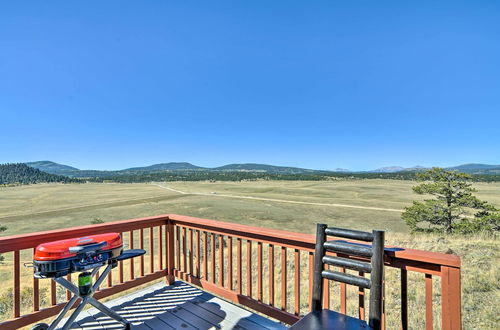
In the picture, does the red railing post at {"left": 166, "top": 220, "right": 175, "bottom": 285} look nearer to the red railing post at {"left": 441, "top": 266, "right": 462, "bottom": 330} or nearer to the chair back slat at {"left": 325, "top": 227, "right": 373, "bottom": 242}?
the chair back slat at {"left": 325, "top": 227, "right": 373, "bottom": 242}

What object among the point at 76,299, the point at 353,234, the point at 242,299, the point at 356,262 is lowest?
the point at 242,299

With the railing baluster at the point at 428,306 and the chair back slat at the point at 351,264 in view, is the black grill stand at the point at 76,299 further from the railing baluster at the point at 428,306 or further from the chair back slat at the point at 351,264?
the railing baluster at the point at 428,306

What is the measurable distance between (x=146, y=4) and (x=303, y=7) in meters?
5.63

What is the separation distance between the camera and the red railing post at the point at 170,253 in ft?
9.41

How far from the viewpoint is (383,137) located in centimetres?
5094

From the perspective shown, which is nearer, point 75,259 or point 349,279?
point 349,279

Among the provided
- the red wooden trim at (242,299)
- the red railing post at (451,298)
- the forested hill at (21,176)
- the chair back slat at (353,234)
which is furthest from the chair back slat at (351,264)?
the forested hill at (21,176)

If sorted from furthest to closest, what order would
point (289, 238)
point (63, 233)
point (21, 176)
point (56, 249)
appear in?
point (21, 176)
point (63, 233)
point (289, 238)
point (56, 249)

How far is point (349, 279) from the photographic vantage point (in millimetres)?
1232

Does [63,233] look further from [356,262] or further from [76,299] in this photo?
[356,262]

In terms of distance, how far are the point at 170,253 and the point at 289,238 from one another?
1780 mm

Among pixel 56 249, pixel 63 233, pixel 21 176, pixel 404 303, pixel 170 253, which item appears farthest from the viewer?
pixel 21 176

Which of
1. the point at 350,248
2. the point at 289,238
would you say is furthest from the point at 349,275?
the point at 289,238

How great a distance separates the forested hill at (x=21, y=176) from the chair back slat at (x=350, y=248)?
10396cm
